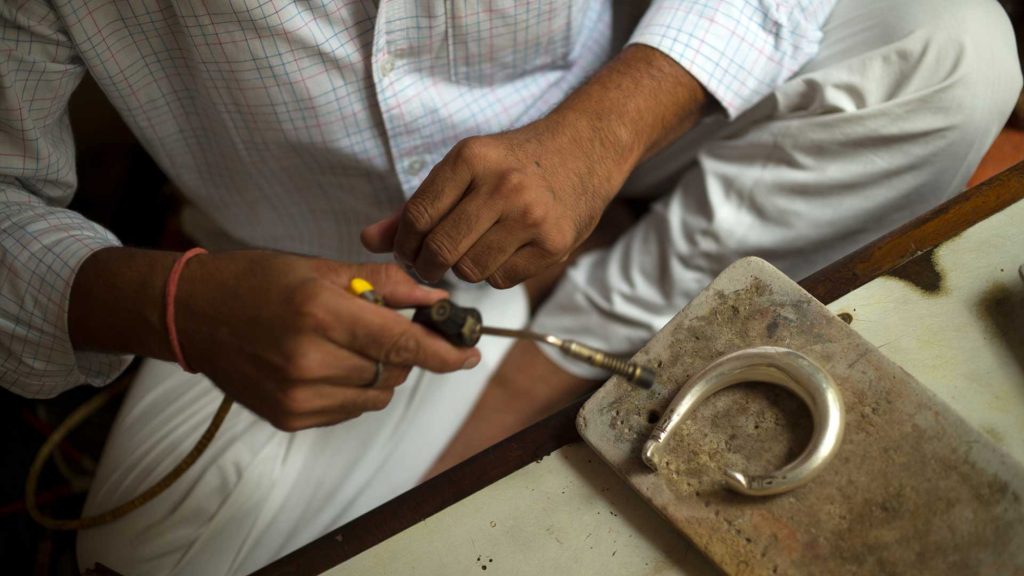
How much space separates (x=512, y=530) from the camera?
54 centimetres

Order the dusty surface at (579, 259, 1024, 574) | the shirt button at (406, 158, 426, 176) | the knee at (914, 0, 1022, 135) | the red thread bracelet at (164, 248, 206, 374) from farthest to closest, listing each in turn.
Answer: the shirt button at (406, 158, 426, 176) < the knee at (914, 0, 1022, 135) < the red thread bracelet at (164, 248, 206, 374) < the dusty surface at (579, 259, 1024, 574)

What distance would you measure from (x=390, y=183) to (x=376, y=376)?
0.37 meters

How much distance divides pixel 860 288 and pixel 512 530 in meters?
0.37

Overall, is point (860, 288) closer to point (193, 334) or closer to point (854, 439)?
point (854, 439)

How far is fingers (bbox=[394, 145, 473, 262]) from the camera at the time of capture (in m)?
0.62

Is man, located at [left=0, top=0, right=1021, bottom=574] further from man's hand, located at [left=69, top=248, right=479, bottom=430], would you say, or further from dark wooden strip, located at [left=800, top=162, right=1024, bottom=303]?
dark wooden strip, located at [left=800, top=162, right=1024, bottom=303]

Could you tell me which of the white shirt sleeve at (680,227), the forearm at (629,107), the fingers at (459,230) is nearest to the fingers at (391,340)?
the fingers at (459,230)

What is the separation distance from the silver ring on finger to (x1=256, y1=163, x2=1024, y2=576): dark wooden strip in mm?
95

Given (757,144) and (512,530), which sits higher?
(757,144)

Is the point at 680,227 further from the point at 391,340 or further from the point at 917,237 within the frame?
the point at 391,340

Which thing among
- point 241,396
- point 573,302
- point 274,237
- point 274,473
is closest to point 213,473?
point 274,473

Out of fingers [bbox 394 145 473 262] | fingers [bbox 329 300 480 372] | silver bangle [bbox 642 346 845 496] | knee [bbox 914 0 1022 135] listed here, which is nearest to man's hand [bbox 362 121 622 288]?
fingers [bbox 394 145 473 262]

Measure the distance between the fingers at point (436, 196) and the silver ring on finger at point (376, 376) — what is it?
13 centimetres

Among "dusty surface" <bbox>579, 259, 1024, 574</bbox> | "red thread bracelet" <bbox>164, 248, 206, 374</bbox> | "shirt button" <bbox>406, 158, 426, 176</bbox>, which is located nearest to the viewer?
"dusty surface" <bbox>579, 259, 1024, 574</bbox>
